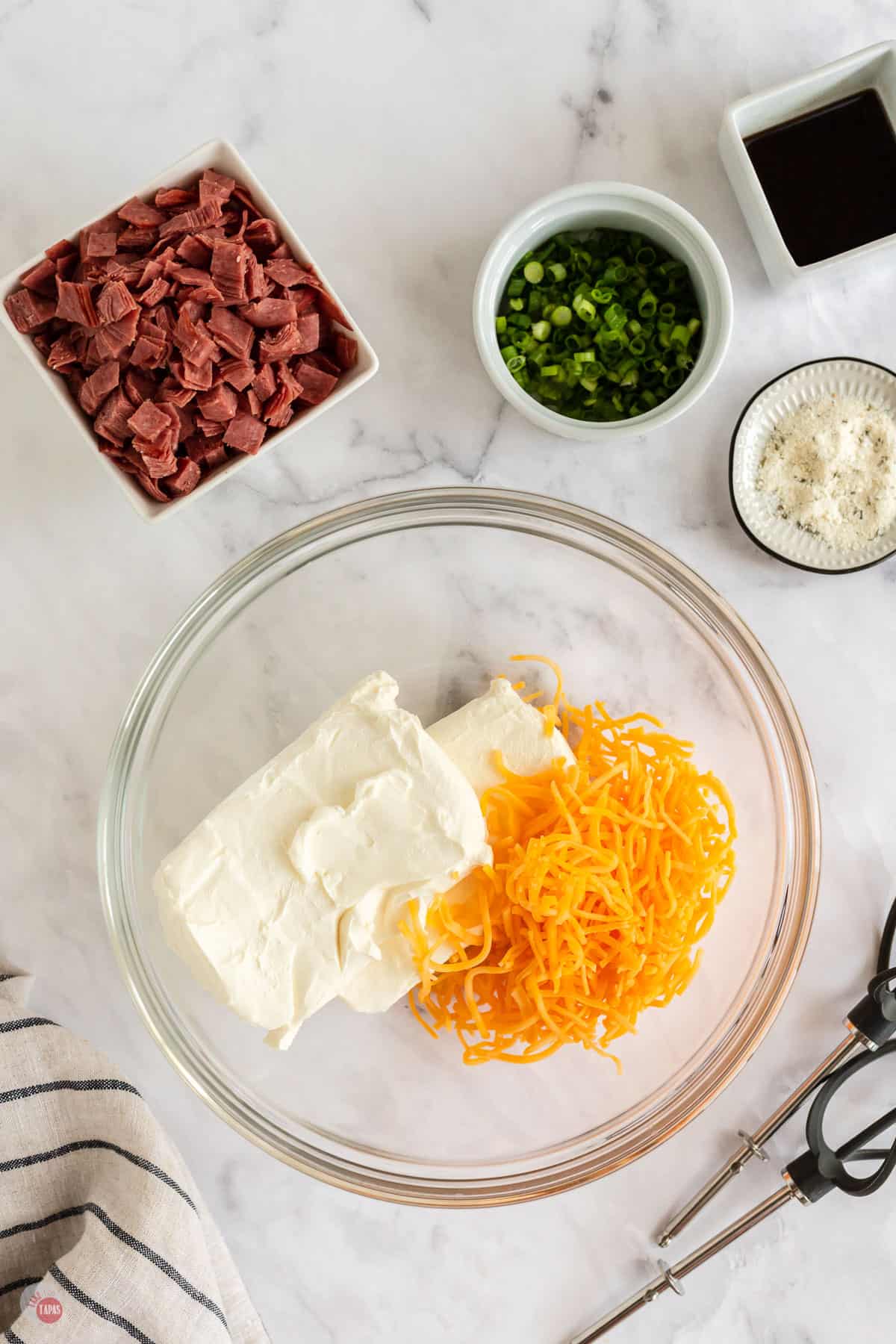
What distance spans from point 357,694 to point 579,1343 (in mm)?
1013

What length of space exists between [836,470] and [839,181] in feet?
1.20

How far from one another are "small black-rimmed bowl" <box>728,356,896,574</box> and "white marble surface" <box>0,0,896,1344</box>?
0.05 meters

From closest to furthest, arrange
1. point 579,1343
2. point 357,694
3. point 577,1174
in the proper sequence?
point 357,694 < point 577,1174 < point 579,1343

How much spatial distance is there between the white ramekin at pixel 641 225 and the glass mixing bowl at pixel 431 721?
13 centimetres

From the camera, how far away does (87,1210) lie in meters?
1.27

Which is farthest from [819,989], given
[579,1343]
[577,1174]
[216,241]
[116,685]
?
[216,241]

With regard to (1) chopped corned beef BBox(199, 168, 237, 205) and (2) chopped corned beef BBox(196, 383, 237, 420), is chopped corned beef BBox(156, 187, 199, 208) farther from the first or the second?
(2) chopped corned beef BBox(196, 383, 237, 420)

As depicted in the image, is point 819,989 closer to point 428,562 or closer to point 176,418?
point 428,562

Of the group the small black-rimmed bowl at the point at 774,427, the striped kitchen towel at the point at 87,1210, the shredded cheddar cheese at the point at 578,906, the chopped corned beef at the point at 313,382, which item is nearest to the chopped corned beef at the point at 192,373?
the chopped corned beef at the point at 313,382

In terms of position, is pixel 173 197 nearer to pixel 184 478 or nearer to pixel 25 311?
pixel 25 311

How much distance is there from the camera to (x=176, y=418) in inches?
44.8

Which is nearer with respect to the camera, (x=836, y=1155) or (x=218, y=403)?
(x=218, y=403)

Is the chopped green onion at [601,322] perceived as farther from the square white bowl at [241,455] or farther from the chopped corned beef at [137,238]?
the chopped corned beef at [137,238]

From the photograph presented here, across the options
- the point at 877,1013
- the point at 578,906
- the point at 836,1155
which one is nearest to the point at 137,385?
the point at 578,906
